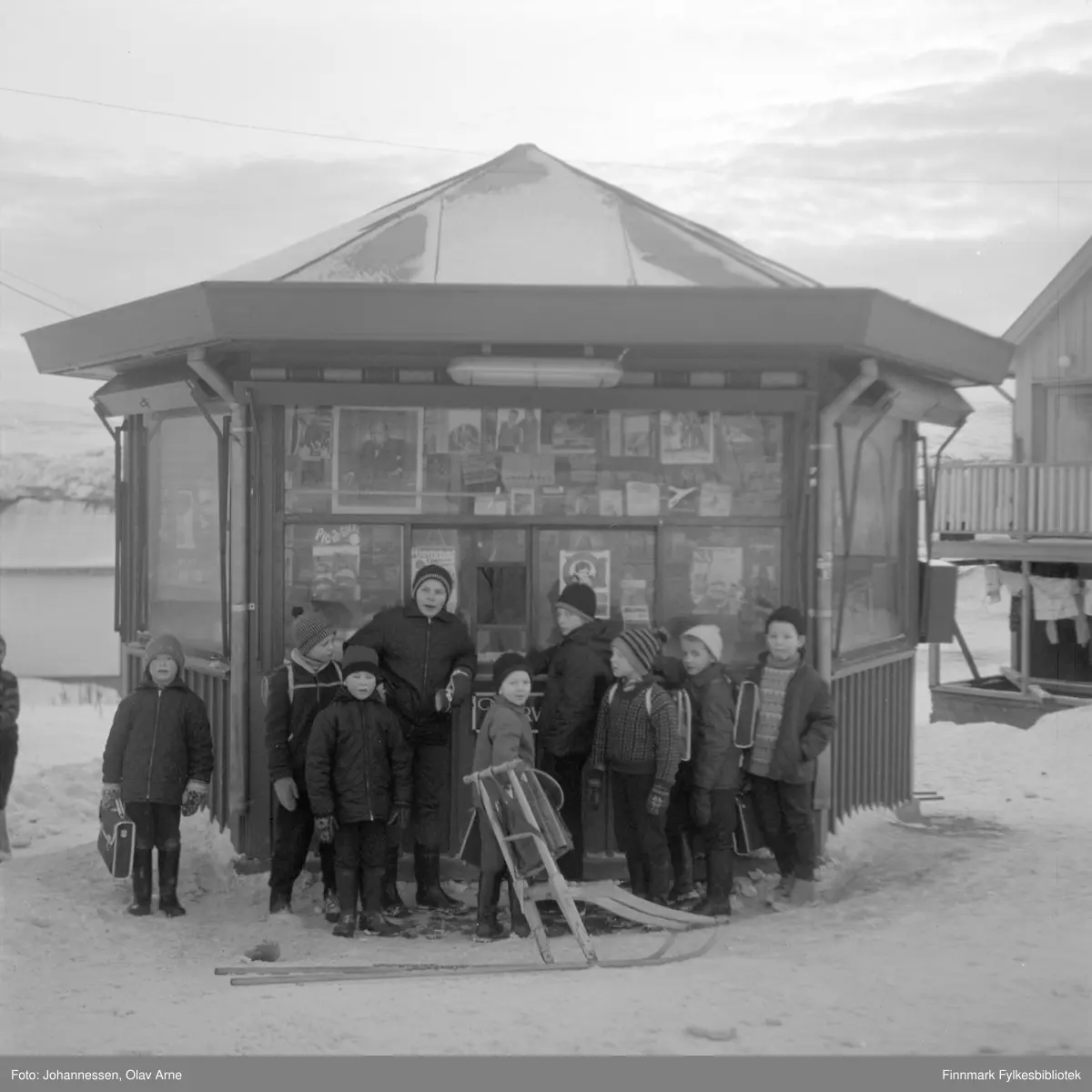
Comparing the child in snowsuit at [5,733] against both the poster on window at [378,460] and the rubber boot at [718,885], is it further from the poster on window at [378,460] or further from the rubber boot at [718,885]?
the rubber boot at [718,885]

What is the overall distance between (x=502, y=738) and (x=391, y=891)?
1.19 m

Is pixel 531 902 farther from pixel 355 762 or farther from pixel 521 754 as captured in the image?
pixel 355 762

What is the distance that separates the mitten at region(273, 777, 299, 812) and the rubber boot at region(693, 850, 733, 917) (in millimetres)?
2246

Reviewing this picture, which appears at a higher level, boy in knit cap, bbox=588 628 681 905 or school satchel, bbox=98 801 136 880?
boy in knit cap, bbox=588 628 681 905

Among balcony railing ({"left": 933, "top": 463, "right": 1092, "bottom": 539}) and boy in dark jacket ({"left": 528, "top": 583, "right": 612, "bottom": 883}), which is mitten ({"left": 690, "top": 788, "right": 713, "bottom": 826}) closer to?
boy in dark jacket ({"left": 528, "top": 583, "right": 612, "bottom": 883})

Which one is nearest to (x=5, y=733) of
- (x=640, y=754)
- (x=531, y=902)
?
(x=531, y=902)

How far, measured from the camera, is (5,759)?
787 centimetres

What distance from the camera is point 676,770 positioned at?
657 centimetres

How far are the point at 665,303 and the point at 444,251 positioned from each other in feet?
5.25

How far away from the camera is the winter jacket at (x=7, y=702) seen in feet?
25.0

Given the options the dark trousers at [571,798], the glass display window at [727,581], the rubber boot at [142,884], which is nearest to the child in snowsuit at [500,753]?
the dark trousers at [571,798]

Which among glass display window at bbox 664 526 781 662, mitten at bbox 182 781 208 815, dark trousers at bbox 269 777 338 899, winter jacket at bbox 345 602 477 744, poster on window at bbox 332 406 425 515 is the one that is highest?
poster on window at bbox 332 406 425 515

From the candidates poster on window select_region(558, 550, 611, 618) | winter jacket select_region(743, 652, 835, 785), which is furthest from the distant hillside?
winter jacket select_region(743, 652, 835, 785)

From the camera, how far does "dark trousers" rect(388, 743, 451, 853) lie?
6.81 meters
